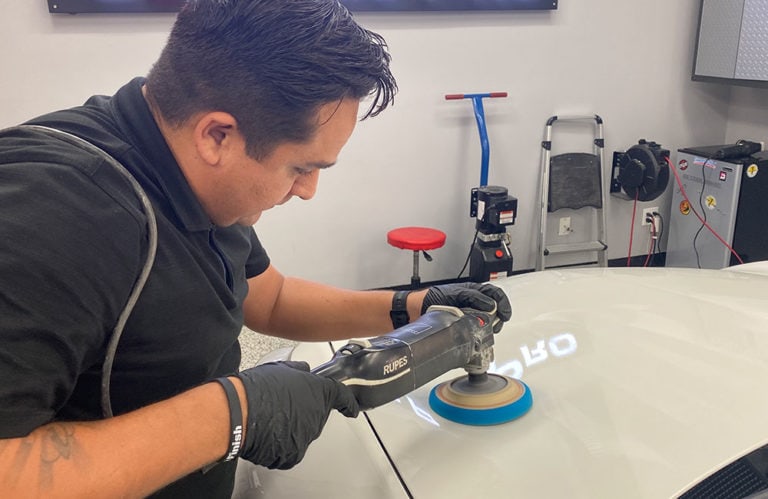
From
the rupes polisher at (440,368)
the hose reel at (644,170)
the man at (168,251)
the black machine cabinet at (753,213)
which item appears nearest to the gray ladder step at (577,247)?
the hose reel at (644,170)

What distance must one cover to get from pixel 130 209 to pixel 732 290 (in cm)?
121

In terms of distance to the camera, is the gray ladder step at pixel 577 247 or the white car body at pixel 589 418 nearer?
the white car body at pixel 589 418

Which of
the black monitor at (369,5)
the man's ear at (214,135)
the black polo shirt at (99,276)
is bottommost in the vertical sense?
the black polo shirt at (99,276)

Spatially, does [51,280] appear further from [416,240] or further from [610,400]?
[416,240]

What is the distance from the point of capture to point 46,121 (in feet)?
2.58

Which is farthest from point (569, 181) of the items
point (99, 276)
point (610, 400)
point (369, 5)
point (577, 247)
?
point (99, 276)

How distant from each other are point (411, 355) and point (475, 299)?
258 mm

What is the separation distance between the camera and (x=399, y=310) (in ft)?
4.30

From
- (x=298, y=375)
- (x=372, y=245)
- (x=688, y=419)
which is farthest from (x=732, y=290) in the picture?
(x=372, y=245)

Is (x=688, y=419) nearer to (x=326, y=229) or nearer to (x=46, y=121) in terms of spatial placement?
(x=46, y=121)

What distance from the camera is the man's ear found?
31.7 inches

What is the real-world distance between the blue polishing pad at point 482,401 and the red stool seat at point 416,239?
6.16 feet

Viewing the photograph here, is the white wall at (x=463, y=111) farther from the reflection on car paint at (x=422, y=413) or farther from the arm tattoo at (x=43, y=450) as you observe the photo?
the arm tattoo at (x=43, y=450)

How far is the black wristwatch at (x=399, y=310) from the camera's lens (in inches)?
51.4
